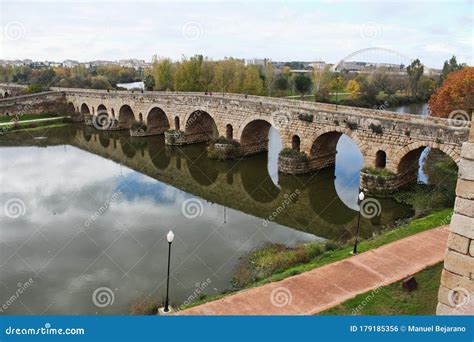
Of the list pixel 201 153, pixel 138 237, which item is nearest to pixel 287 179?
pixel 201 153

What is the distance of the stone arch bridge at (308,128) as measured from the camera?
17625mm

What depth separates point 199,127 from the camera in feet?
102

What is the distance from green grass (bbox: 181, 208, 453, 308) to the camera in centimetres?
1035

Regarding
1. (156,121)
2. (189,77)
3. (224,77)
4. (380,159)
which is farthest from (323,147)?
(189,77)

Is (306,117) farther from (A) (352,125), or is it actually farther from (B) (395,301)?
(B) (395,301)

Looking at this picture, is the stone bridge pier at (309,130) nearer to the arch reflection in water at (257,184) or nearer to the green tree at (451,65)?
the arch reflection in water at (257,184)

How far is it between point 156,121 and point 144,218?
1941 centimetres

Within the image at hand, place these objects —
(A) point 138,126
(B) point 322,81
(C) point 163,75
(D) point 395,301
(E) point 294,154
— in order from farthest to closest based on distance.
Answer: (B) point 322,81, (C) point 163,75, (A) point 138,126, (E) point 294,154, (D) point 395,301

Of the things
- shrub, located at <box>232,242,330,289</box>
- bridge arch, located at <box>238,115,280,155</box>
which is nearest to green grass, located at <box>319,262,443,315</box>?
shrub, located at <box>232,242,330,289</box>

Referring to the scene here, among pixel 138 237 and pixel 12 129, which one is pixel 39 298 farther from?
pixel 12 129

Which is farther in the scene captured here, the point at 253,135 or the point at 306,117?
the point at 253,135

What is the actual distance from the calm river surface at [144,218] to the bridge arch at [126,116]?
9188 mm

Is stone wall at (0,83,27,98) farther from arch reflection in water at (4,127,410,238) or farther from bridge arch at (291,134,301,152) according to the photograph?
bridge arch at (291,134,301,152)

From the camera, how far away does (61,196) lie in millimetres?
18859
